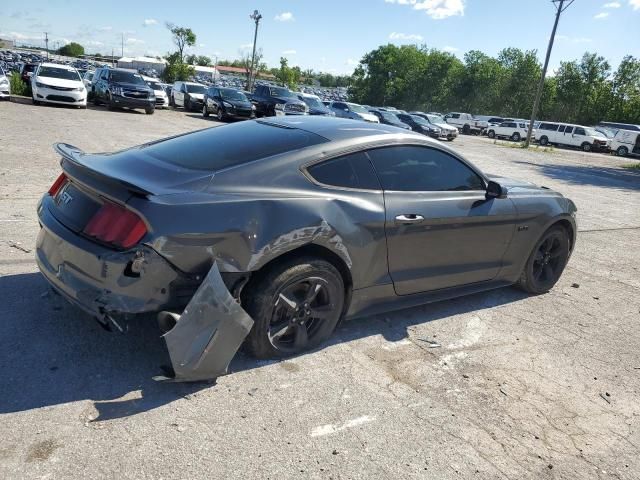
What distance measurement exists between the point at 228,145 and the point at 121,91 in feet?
68.5

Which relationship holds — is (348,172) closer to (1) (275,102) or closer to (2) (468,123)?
(1) (275,102)

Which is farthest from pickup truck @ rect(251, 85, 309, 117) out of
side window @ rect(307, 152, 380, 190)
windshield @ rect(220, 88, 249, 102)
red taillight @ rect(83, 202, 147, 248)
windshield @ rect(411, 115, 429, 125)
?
red taillight @ rect(83, 202, 147, 248)

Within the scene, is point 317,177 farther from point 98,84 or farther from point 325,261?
point 98,84

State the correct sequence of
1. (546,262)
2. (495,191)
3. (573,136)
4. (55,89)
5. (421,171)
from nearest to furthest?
(421,171), (495,191), (546,262), (55,89), (573,136)

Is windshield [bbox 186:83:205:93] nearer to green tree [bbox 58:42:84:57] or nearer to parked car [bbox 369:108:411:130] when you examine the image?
parked car [bbox 369:108:411:130]

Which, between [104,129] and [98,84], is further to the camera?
[98,84]

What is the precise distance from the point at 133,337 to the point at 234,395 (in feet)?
3.07

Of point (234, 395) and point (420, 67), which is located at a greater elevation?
point (420, 67)

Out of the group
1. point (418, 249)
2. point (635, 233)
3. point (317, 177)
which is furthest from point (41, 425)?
point (635, 233)

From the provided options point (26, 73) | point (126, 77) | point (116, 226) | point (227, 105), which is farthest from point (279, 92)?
point (116, 226)

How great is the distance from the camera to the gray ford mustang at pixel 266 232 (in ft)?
9.58

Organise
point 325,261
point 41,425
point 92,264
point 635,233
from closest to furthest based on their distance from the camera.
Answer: point 41,425 < point 92,264 < point 325,261 < point 635,233

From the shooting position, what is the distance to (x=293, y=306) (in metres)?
3.44

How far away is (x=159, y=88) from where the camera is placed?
28406 mm
